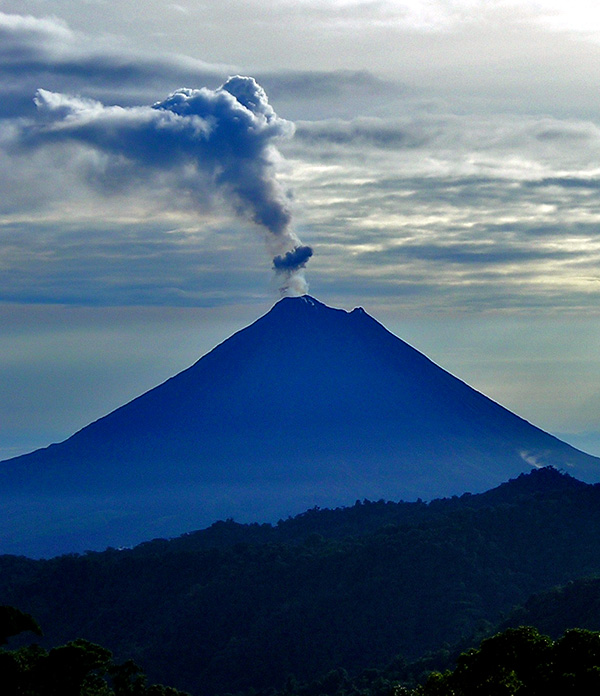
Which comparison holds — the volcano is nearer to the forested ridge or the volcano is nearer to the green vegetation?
the forested ridge

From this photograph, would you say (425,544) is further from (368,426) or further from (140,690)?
(368,426)

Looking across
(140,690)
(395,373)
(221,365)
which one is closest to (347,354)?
(395,373)

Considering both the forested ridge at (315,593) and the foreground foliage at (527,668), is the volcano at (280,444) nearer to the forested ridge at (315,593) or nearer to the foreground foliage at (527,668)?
the forested ridge at (315,593)

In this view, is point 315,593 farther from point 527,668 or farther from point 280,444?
point 280,444

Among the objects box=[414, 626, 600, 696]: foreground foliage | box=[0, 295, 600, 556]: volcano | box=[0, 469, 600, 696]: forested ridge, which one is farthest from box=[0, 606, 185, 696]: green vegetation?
box=[0, 295, 600, 556]: volcano

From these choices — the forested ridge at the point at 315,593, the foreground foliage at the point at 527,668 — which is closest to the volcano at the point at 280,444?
the forested ridge at the point at 315,593
